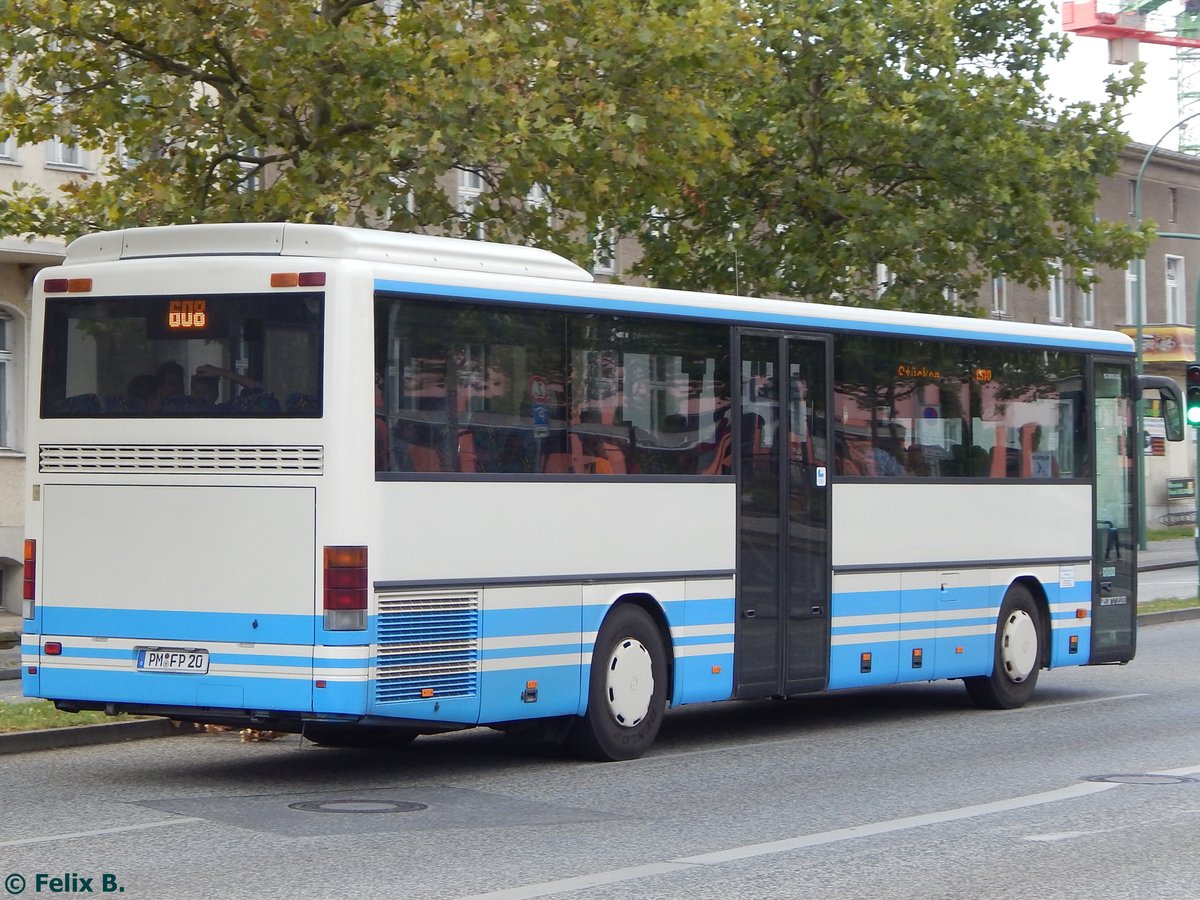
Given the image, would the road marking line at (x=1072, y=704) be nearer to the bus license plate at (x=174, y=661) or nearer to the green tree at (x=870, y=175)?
the bus license plate at (x=174, y=661)

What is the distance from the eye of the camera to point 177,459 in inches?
465

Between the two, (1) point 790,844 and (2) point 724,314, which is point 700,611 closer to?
(2) point 724,314

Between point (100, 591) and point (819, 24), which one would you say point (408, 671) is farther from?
point (819, 24)

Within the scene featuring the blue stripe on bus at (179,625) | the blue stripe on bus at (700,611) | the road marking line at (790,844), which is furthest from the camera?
the blue stripe on bus at (700,611)

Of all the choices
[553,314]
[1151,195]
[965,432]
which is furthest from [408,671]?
[1151,195]

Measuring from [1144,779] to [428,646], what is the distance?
13.9ft

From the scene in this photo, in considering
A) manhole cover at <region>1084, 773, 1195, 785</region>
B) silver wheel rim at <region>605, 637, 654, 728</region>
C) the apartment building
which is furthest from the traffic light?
silver wheel rim at <region>605, 637, 654, 728</region>

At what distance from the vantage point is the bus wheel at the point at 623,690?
12906mm

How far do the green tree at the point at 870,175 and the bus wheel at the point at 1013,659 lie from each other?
13588 mm

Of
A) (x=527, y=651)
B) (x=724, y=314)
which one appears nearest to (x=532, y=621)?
(x=527, y=651)

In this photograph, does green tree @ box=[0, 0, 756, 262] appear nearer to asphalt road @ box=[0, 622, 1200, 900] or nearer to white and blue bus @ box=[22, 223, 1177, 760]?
white and blue bus @ box=[22, 223, 1177, 760]

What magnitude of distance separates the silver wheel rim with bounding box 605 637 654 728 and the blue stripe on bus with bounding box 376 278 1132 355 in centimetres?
215

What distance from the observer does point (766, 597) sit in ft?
47.0

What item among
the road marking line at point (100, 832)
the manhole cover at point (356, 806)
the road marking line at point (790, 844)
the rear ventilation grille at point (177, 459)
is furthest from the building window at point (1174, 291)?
the road marking line at point (100, 832)
